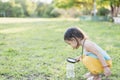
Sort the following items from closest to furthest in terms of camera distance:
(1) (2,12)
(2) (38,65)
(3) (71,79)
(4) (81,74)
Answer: (3) (71,79)
(4) (81,74)
(2) (38,65)
(1) (2,12)

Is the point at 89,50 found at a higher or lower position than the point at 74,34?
lower

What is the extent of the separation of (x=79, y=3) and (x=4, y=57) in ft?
96.9

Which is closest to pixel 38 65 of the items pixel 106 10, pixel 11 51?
pixel 11 51

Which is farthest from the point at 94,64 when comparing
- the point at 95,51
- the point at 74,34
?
the point at 74,34

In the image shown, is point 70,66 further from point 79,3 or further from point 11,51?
point 79,3

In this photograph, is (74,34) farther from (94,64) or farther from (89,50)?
(94,64)

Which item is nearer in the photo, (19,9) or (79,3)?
(79,3)

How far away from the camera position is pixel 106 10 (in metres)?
33.4

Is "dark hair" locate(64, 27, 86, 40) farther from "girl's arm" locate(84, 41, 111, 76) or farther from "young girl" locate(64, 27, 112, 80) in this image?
"girl's arm" locate(84, 41, 111, 76)

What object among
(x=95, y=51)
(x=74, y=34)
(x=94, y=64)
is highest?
(x=74, y=34)

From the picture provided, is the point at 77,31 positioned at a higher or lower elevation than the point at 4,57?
higher

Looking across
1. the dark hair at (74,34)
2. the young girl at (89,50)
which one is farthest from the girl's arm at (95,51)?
the dark hair at (74,34)

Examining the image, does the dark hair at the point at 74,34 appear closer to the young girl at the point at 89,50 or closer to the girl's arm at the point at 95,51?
Answer: the young girl at the point at 89,50

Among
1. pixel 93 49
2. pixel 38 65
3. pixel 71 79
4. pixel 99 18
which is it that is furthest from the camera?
pixel 99 18
